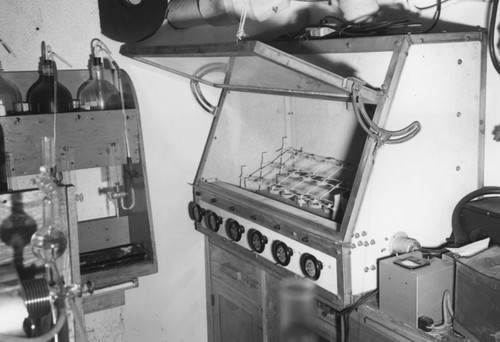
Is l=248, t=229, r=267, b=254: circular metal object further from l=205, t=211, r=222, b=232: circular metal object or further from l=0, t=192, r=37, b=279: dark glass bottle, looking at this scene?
l=0, t=192, r=37, b=279: dark glass bottle

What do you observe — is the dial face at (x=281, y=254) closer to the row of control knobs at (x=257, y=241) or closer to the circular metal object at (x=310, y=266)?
the row of control knobs at (x=257, y=241)

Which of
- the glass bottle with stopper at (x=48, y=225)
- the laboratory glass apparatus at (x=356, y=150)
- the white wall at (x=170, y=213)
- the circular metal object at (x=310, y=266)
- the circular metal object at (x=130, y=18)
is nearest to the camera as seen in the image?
the glass bottle with stopper at (x=48, y=225)

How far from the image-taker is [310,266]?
1960mm

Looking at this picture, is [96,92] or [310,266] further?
[96,92]

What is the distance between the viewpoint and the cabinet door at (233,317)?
2484 millimetres

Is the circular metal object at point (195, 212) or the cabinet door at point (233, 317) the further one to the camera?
the circular metal object at point (195, 212)

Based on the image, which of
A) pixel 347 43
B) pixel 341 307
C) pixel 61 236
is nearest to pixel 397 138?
pixel 347 43

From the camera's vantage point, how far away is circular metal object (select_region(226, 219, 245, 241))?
2.40 m

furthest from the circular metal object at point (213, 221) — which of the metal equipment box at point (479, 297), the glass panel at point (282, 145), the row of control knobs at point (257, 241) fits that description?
the metal equipment box at point (479, 297)

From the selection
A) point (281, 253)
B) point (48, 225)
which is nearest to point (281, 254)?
point (281, 253)

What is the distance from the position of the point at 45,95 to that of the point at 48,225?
146 cm

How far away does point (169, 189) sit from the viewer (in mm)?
2760

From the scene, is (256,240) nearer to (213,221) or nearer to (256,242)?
(256,242)

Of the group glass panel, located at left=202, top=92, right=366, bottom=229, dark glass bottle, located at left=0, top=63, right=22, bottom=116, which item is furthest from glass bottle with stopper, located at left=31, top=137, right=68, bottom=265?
glass panel, located at left=202, top=92, right=366, bottom=229
